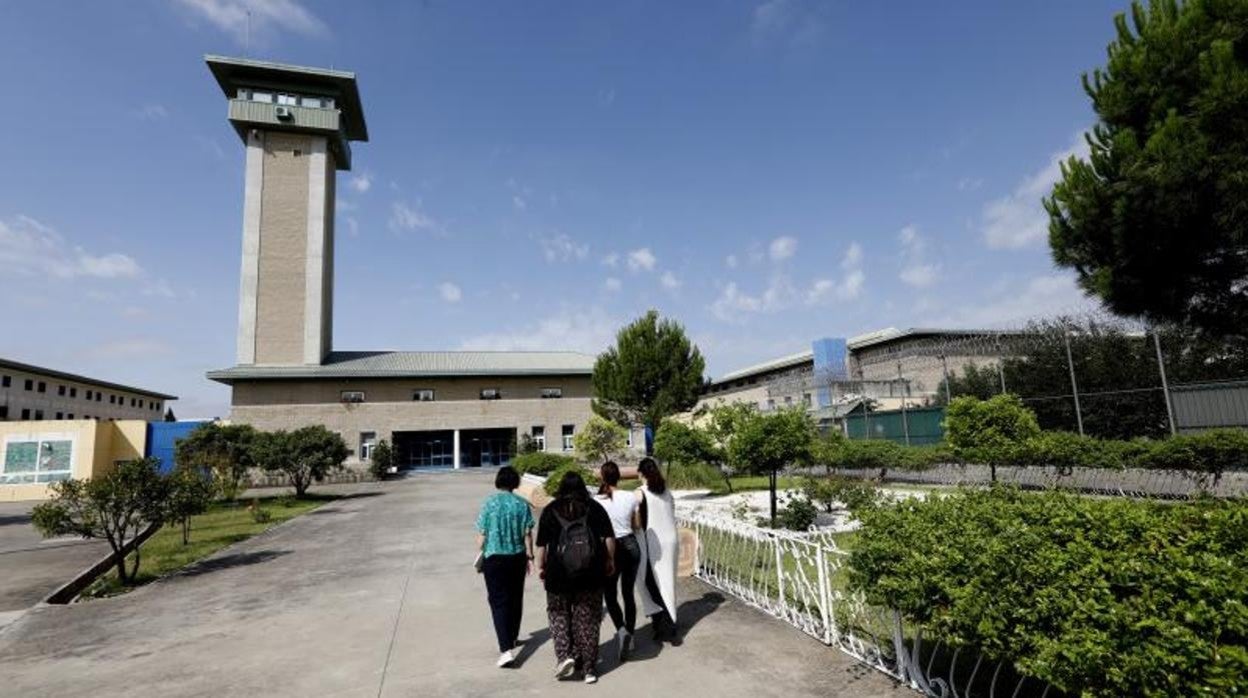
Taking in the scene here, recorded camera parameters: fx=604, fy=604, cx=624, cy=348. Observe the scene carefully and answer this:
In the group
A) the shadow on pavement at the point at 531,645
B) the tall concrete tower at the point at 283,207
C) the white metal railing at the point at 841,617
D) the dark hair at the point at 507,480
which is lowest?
the shadow on pavement at the point at 531,645

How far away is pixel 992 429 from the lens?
13.4 m

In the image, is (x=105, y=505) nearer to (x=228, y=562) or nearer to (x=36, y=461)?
(x=228, y=562)

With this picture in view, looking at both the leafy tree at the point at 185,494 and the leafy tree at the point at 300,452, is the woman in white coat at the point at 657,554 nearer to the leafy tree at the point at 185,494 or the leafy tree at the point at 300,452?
the leafy tree at the point at 185,494

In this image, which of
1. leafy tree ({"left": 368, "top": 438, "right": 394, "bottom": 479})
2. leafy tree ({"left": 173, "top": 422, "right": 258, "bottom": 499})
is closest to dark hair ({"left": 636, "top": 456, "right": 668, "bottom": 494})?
leafy tree ({"left": 173, "top": 422, "right": 258, "bottom": 499})

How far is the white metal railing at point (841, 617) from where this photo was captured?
12.7 feet

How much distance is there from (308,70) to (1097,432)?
41.4 meters

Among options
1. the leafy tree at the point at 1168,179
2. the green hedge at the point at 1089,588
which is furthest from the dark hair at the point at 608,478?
the leafy tree at the point at 1168,179

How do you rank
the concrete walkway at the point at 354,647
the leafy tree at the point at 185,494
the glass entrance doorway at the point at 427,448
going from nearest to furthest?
the concrete walkway at the point at 354,647 → the leafy tree at the point at 185,494 → the glass entrance doorway at the point at 427,448

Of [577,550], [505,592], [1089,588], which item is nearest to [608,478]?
[577,550]

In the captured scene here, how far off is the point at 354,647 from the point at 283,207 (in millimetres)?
34751

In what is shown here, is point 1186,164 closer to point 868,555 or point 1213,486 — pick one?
point 868,555

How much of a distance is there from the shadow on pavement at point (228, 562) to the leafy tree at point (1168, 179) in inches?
528

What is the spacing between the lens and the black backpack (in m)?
4.33

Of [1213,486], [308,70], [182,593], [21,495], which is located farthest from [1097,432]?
[21,495]
